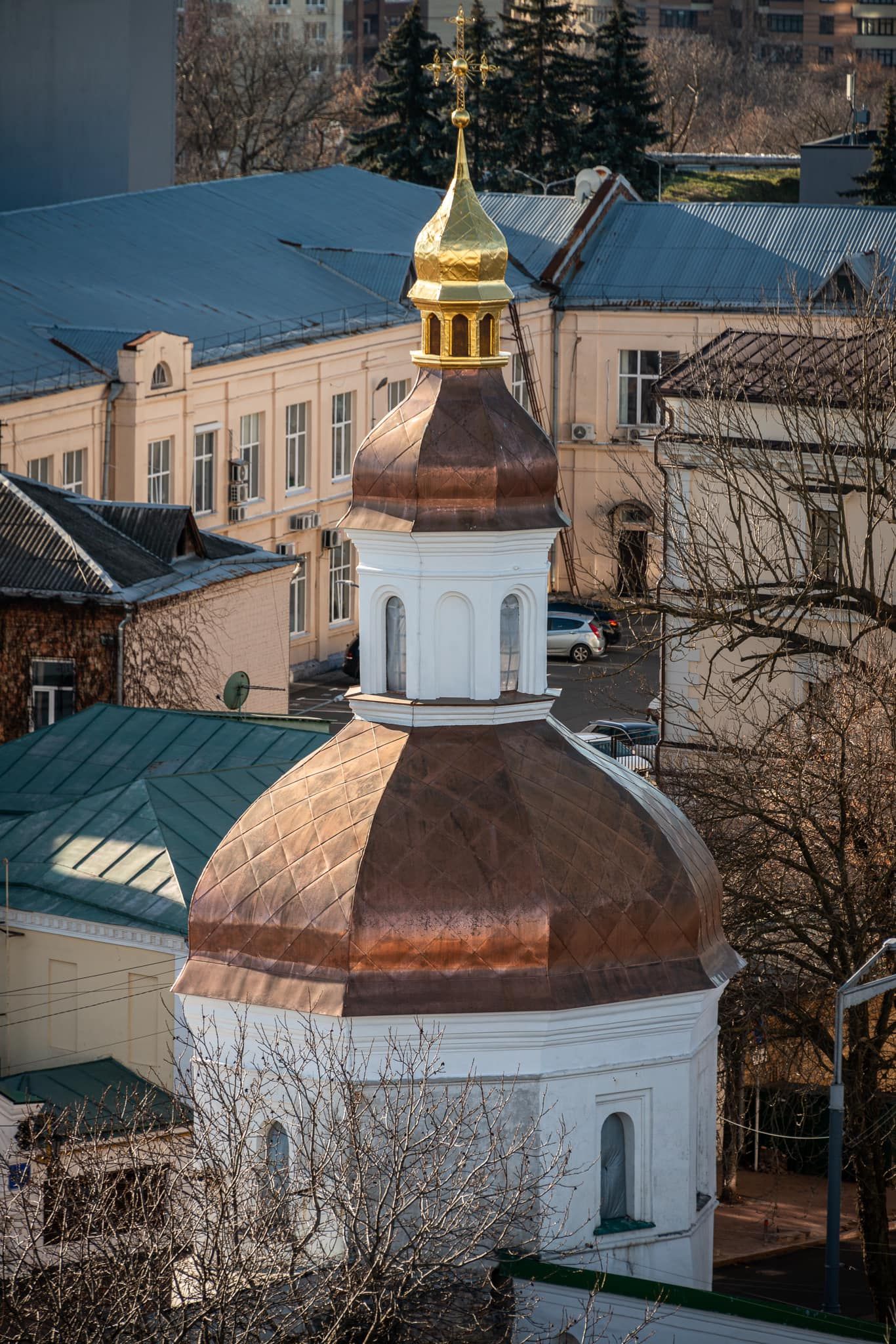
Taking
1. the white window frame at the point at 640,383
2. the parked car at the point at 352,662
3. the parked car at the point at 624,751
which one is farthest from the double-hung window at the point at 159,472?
the white window frame at the point at 640,383

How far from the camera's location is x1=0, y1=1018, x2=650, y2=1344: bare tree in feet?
81.1

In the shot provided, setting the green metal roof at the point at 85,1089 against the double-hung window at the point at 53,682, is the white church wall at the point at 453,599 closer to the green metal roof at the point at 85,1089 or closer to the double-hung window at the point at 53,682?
the green metal roof at the point at 85,1089

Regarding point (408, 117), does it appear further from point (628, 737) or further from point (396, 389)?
point (628, 737)

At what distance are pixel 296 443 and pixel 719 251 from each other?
14.8 meters

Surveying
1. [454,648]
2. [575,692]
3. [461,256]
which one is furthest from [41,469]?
[454,648]

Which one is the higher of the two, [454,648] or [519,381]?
[519,381]

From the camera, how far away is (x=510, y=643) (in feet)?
96.9

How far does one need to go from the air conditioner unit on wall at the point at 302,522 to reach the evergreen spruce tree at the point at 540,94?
24.9 metres

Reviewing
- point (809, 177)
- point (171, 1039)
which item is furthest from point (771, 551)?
point (809, 177)

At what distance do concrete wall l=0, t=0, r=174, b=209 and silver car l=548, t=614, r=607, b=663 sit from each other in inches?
880

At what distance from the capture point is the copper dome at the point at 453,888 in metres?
27.7

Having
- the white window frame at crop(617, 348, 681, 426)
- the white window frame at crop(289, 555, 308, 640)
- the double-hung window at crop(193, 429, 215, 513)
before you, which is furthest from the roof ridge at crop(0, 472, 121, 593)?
the white window frame at crop(617, 348, 681, 426)

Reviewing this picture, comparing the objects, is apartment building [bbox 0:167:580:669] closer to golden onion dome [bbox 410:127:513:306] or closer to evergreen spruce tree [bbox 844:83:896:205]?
evergreen spruce tree [bbox 844:83:896:205]

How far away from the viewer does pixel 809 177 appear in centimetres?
9606
